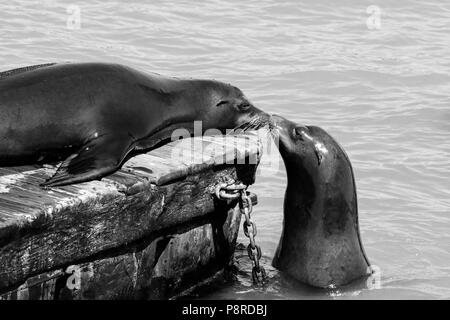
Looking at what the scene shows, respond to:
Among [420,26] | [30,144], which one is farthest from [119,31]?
[30,144]

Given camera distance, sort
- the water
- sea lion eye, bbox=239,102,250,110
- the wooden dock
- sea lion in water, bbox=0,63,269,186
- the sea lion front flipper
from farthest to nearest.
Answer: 1. the water
2. sea lion eye, bbox=239,102,250,110
3. sea lion in water, bbox=0,63,269,186
4. the sea lion front flipper
5. the wooden dock

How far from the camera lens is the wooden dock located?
16.3 ft

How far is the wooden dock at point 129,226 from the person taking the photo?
16.3 feet

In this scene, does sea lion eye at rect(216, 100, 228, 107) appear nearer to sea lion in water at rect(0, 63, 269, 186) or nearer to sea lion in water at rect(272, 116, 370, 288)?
sea lion in water at rect(0, 63, 269, 186)

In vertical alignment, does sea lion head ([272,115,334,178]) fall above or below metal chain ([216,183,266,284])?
above

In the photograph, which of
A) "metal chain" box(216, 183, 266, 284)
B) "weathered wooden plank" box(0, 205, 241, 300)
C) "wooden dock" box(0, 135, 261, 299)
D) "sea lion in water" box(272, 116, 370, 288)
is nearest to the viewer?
"wooden dock" box(0, 135, 261, 299)

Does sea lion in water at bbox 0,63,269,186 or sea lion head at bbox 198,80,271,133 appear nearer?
sea lion in water at bbox 0,63,269,186

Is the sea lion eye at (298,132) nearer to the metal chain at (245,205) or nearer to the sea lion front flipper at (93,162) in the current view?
the metal chain at (245,205)

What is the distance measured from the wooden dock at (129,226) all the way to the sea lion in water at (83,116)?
118 millimetres

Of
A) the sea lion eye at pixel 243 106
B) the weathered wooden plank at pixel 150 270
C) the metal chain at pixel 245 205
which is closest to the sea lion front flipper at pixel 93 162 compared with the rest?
the weathered wooden plank at pixel 150 270

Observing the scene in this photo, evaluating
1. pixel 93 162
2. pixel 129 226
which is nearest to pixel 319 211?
pixel 129 226

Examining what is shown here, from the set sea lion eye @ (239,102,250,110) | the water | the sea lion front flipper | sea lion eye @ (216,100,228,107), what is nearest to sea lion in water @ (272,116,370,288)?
the water

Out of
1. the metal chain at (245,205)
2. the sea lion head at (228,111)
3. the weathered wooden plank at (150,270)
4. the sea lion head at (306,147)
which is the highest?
the sea lion head at (228,111)

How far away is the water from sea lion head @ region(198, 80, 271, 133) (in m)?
0.92
